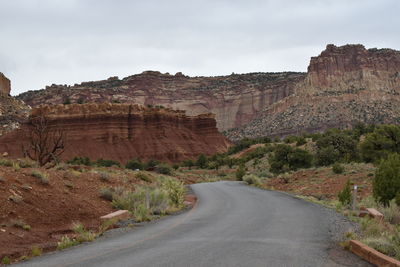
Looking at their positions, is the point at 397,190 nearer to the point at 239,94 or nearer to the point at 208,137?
the point at 208,137

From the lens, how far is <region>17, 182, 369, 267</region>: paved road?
812cm

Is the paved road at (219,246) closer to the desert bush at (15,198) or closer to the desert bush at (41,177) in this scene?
the desert bush at (15,198)

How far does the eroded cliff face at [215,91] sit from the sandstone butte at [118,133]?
6179 cm

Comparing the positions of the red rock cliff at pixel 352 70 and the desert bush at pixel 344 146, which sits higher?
the red rock cliff at pixel 352 70

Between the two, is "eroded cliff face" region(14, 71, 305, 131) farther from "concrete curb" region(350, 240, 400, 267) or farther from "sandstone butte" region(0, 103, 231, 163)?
"concrete curb" region(350, 240, 400, 267)

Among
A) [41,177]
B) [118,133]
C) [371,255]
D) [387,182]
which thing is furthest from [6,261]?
[118,133]

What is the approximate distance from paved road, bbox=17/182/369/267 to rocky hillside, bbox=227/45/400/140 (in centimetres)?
9278

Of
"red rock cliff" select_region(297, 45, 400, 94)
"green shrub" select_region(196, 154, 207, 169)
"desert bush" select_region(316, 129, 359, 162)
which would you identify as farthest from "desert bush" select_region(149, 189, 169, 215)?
"red rock cliff" select_region(297, 45, 400, 94)

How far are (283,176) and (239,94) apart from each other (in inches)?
5549

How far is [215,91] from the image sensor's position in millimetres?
183750

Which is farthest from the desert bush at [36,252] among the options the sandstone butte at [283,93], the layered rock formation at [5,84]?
the layered rock formation at [5,84]

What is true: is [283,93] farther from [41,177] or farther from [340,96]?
[41,177]

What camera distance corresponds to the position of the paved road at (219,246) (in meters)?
8.12

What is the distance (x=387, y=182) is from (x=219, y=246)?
1233cm
